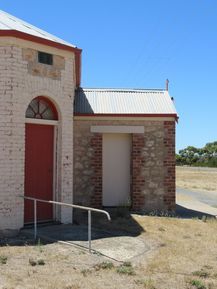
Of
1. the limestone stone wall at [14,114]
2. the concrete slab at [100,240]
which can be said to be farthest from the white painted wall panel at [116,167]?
the limestone stone wall at [14,114]

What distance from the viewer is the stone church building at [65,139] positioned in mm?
9758

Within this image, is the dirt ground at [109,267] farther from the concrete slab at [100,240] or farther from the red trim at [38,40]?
the red trim at [38,40]

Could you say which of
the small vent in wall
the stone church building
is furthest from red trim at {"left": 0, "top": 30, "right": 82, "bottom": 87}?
the small vent in wall

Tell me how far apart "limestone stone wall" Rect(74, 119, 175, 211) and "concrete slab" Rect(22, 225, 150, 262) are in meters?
3.06

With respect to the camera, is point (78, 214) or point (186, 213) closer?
point (78, 214)

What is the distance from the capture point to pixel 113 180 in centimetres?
1398

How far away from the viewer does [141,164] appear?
1361cm

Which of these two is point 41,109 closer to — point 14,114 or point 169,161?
point 14,114

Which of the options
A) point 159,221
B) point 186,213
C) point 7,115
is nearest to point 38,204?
point 7,115

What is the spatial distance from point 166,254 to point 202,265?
0.82 meters

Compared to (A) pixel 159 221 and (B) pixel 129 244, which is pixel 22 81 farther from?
(A) pixel 159 221

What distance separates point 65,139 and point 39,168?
37.0 inches

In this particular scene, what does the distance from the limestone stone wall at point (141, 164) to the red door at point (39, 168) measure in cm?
266

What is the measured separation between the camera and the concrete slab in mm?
8219
